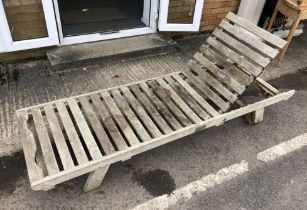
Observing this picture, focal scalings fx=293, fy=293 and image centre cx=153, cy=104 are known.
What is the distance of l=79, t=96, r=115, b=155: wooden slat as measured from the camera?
2.51 metres

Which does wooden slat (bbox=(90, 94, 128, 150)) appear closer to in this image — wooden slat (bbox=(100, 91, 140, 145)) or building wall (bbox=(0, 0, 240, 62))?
wooden slat (bbox=(100, 91, 140, 145))

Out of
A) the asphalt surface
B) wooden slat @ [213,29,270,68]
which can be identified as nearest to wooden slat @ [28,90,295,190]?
the asphalt surface

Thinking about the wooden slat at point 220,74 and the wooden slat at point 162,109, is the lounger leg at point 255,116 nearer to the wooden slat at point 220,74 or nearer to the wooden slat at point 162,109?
the wooden slat at point 220,74

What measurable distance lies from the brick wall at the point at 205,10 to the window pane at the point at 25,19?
1.90 meters

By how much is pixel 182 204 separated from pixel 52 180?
1095mm

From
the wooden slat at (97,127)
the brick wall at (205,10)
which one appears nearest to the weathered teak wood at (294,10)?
the brick wall at (205,10)

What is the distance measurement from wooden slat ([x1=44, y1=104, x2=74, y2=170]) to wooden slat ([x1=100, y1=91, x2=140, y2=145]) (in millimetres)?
521

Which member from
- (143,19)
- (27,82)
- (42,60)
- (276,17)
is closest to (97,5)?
(143,19)

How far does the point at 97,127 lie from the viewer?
2.70 metres

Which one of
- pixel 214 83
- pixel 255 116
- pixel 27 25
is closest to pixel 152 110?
pixel 214 83

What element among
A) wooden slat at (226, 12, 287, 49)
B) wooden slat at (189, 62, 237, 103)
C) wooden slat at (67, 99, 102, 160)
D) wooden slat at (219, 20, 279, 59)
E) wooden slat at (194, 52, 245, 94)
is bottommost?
wooden slat at (67, 99, 102, 160)

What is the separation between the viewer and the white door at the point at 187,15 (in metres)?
4.31

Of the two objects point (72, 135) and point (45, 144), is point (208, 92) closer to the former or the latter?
point (72, 135)

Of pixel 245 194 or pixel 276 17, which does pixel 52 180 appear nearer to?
pixel 245 194
